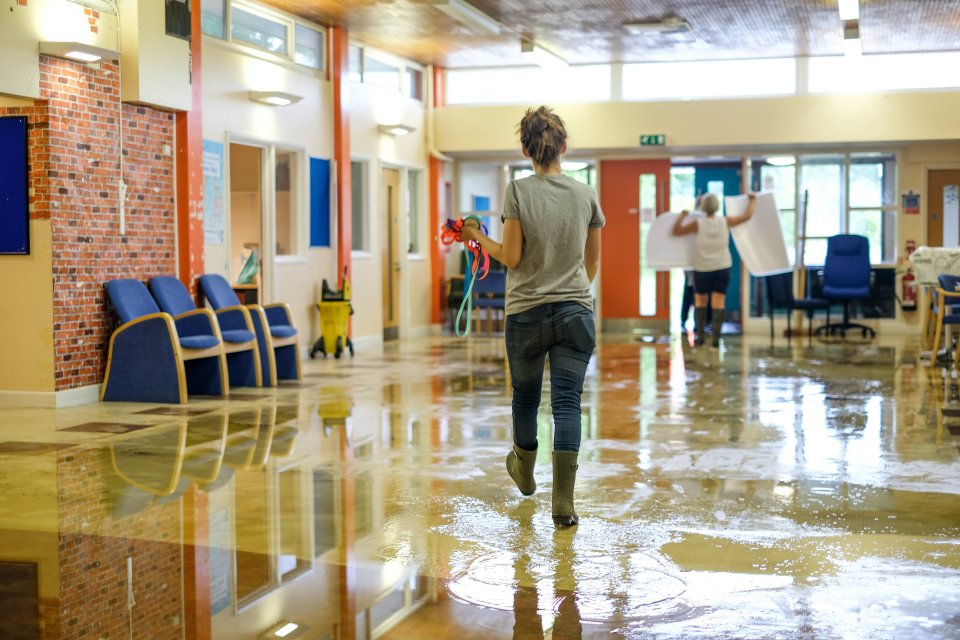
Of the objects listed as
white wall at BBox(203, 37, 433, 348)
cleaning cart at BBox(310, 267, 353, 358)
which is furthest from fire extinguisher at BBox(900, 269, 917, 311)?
cleaning cart at BBox(310, 267, 353, 358)

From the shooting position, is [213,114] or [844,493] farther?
[213,114]

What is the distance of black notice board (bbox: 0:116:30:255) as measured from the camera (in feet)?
25.2

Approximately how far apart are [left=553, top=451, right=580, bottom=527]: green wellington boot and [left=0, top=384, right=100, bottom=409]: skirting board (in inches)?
190

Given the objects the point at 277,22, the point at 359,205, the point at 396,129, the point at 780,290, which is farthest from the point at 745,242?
the point at 277,22

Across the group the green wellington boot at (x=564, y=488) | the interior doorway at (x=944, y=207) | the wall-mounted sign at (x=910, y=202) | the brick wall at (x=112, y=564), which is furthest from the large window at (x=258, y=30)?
the interior doorway at (x=944, y=207)

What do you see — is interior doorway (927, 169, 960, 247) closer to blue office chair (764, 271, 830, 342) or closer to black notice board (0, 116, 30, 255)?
blue office chair (764, 271, 830, 342)

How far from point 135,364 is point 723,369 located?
5.00 meters

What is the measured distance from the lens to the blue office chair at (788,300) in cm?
1393

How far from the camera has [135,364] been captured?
8.01 metres

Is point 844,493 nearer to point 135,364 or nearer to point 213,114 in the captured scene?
point 135,364

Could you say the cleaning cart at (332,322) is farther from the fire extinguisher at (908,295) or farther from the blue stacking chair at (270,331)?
the fire extinguisher at (908,295)

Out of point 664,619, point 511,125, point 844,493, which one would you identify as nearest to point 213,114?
point 511,125

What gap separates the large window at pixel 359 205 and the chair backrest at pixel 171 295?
433 cm

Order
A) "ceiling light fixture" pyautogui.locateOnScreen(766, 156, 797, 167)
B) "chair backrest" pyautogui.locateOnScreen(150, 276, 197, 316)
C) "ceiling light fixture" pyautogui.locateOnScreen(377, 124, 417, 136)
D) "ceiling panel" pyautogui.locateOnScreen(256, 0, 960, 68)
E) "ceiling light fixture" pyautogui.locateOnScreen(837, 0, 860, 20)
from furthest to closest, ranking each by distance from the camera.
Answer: "ceiling light fixture" pyautogui.locateOnScreen(766, 156, 797, 167), "ceiling light fixture" pyautogui.locateOnScreen(377, 124, 417, 136), "ceiling panel" pyautogui.locateOnScreen(256, 0, 960, 68), "ceiling light fixture" pyautogui.locateOnScreen(837, 0, 860, 20), "chair backrest" pyautogui.locateOnScreen(150, 276, 197, 316)
